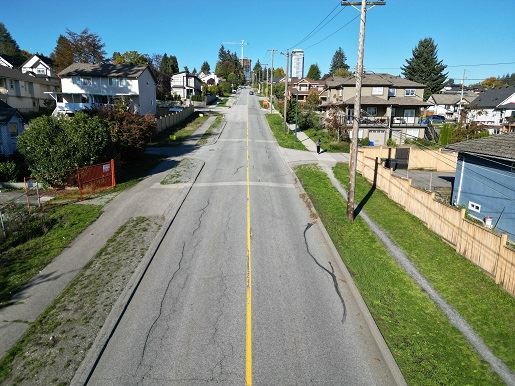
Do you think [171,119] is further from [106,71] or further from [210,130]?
[106,71]

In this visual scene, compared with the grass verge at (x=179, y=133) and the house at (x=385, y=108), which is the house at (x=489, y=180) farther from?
the grass verge at (x=179, y=133)

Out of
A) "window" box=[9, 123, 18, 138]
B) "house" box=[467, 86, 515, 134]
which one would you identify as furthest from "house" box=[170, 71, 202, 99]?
"window" box=[9, 123, 18, 138]

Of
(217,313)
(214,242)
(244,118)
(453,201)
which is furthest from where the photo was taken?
(244,118)

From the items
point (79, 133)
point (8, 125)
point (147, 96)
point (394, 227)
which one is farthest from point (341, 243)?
point (147, 96)

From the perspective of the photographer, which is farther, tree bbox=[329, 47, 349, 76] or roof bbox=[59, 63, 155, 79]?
tree bbox=[329, 47, 349, 76]

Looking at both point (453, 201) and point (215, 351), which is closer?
point (215, 351)

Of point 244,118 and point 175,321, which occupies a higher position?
point 244,118

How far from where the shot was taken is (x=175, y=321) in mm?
10625

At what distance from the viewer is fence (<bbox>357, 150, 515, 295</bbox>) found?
1257 centimetres

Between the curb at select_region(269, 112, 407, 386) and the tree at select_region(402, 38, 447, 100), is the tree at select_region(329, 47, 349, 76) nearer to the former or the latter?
the tree at select_region(402, 38, 447, 100)

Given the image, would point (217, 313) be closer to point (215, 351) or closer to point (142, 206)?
point (215, 351)

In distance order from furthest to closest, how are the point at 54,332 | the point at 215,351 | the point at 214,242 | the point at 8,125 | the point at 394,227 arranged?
1. the point at 8,125
2. the point at 394,227
3. the point at 214,242
4. the point at 54,332
5. the point at 215,351

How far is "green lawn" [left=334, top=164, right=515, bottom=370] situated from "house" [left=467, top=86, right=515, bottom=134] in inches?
2164

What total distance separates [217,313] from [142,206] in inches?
441
